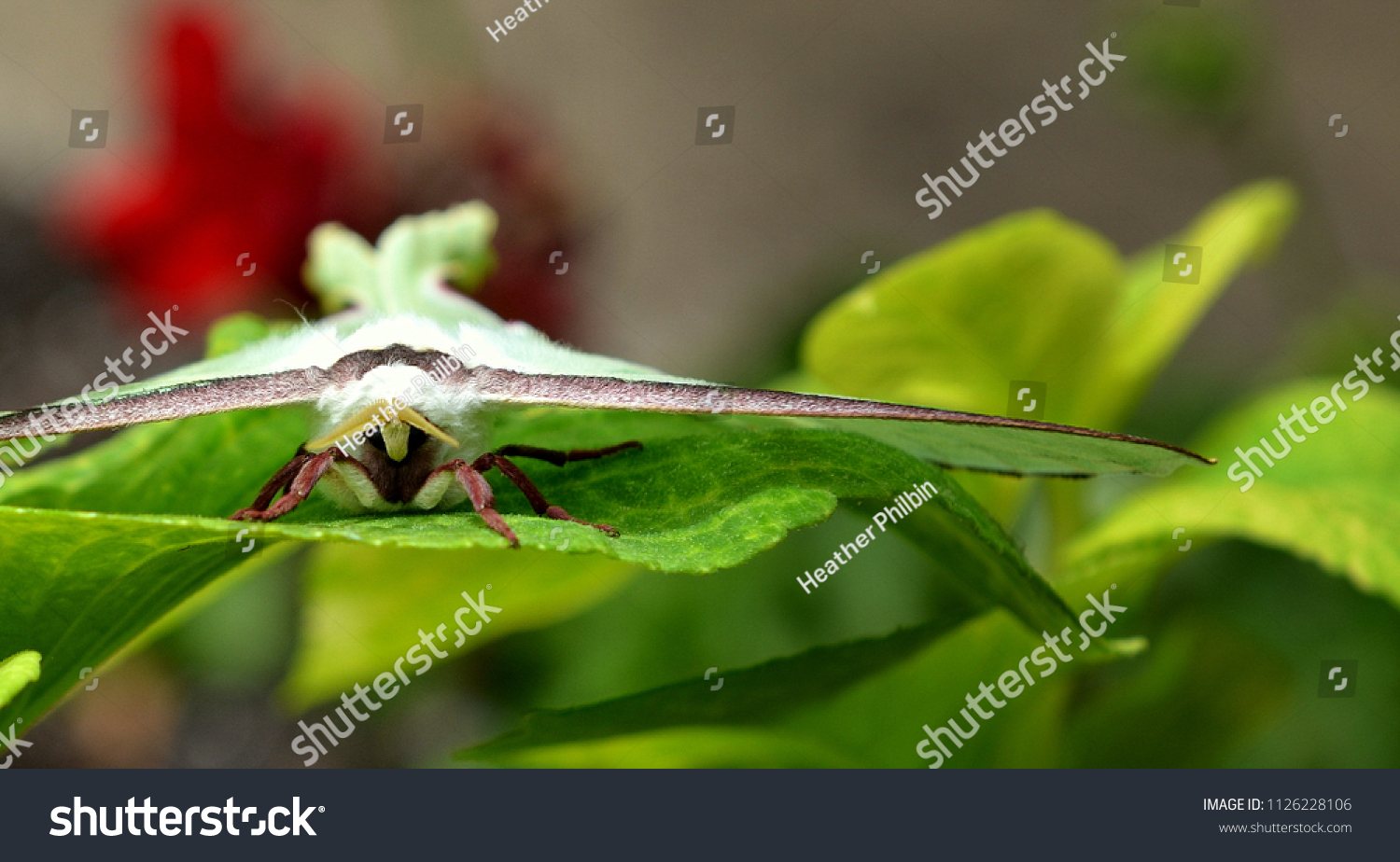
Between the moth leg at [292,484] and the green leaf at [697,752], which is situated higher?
the moth leg at [292,484]

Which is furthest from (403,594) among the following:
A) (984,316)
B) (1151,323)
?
(1151,323)

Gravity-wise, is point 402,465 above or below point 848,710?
above

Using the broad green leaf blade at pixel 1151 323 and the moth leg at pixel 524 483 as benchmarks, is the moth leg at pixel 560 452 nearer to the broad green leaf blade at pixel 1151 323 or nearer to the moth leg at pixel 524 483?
the moth leg at pixel 524 483

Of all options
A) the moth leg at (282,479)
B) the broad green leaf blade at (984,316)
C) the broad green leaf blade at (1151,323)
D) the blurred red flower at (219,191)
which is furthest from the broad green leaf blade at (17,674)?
the blurred red flower at (219,191)

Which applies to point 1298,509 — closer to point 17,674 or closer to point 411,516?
point 411,516

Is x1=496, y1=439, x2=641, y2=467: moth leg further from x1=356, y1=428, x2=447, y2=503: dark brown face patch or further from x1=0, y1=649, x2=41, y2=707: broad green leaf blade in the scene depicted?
x1=0, y1=649, x2=41, y2=707: broad green leaf blade
